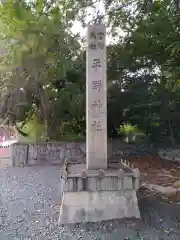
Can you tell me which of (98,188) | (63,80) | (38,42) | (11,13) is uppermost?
(11,13)

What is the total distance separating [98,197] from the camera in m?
4.01

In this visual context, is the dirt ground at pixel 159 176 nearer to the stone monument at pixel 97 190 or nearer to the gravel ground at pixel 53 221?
the gravel ground at pixel 53 221

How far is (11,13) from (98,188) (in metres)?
6.29

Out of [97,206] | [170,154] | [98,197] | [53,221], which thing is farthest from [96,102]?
[170,154]

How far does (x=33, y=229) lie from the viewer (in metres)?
3.61

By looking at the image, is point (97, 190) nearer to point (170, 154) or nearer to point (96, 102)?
point (96, 102)

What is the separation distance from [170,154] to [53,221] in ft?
21.9

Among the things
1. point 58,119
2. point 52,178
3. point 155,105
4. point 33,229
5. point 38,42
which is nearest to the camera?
point 33,229

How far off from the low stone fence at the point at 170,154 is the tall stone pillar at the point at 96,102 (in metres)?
5.75

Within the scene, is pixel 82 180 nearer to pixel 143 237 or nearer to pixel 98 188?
pixel 98 188

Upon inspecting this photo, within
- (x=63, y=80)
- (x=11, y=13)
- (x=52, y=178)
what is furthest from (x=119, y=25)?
(x=52, y=178)

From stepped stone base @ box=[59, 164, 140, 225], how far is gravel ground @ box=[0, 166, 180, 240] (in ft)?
0.55

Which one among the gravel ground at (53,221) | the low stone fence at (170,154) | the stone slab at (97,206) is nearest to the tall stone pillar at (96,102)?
the stone slab at (97,206)

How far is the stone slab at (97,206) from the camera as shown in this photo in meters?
3.93
